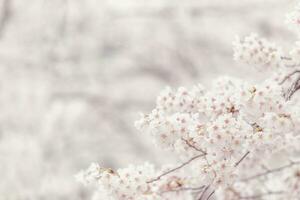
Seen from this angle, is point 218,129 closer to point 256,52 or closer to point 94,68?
point 256,52

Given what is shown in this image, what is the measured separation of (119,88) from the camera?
294 inches

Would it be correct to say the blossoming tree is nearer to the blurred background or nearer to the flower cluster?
the flower cluster

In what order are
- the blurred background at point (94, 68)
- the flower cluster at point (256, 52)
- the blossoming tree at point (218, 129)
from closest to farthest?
1. the blossoming tree at point (218, 129)
2. the flower cluster at point (256, 52)
3. the blurred background at point (94, 68)

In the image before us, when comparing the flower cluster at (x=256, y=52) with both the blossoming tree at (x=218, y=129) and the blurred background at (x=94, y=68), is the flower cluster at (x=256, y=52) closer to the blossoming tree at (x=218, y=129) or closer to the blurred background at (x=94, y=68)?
the blossoming tree at (x=218, y=129)

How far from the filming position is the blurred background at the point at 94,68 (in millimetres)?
6648

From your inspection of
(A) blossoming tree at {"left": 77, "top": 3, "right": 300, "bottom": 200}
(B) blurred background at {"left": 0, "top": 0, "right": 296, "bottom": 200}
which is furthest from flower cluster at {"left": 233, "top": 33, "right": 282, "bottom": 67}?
(B) blurred background at {"left": 0, "top": 0, "right": 296, "bottom": 200}

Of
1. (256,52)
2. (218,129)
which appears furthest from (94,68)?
(218,129)

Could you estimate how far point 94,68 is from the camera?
740 centimetres

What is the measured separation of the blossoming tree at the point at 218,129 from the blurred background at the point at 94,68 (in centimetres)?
372

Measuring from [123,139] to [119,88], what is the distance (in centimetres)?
72

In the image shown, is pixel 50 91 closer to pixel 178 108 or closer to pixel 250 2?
pixel 250 2

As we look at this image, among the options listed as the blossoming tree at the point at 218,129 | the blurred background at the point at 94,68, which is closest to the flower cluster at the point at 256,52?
the blossoming tree at the point at 218,129

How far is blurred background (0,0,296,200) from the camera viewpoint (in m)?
6.65

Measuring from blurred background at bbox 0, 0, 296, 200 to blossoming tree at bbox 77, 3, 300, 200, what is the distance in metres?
3.72
